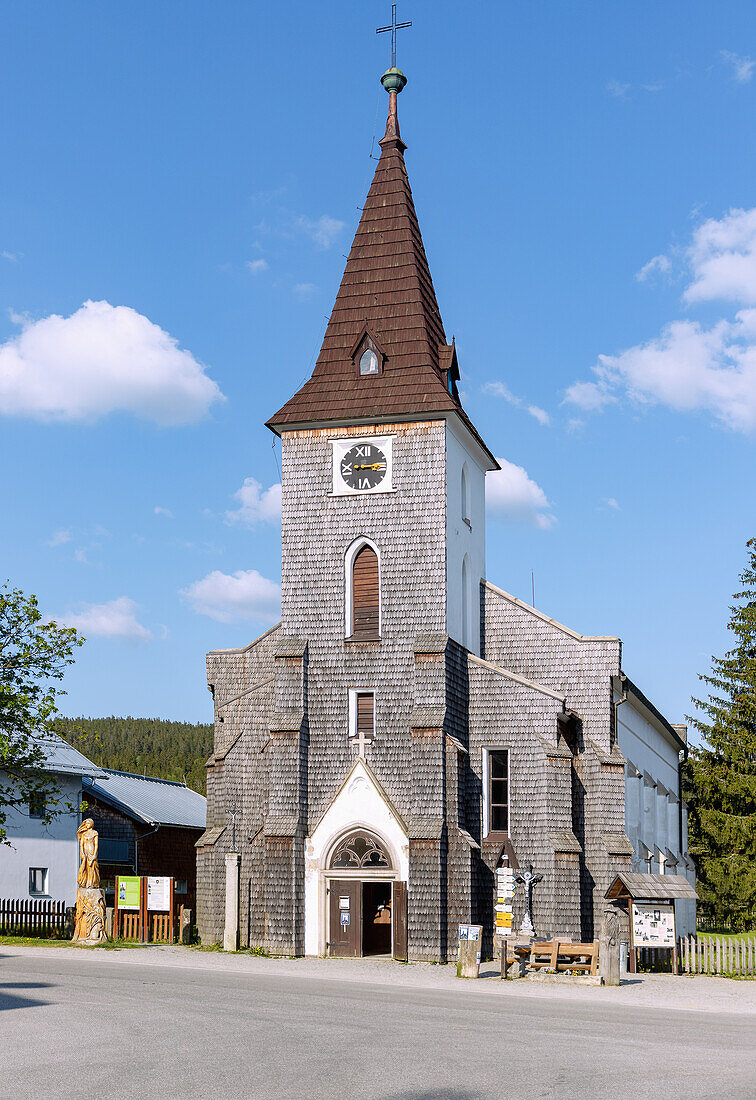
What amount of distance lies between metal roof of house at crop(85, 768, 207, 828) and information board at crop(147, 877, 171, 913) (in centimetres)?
1468

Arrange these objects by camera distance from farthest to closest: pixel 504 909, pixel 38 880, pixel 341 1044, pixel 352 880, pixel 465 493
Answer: pixel 38 880 → pixel 465 493 → pixel 352 880 → pixel 504 909 → pixel 341 1044

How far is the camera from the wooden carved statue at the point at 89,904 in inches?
1265

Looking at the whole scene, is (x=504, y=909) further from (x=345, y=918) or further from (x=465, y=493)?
(x=465, y=493)

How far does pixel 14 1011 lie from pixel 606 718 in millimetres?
19938

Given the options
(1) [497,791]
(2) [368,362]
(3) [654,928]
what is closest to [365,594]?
(1) [497,791]

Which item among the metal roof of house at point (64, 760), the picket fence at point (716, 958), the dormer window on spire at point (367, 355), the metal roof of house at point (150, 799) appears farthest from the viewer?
the metal roof of house at point (150, 799)

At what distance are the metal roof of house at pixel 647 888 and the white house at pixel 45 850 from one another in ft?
70.4

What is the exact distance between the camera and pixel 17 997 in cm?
1912

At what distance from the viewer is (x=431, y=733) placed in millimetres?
31344

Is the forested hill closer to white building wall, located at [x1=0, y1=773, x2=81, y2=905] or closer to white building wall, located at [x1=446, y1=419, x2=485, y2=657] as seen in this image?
white building wall, located at [x1=0, y1=773, x2=81, y2=905]

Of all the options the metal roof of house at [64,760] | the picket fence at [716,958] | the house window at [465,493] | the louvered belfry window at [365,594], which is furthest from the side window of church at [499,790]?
the metal roof of house at [64,760]

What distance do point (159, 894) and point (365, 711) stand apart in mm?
7281

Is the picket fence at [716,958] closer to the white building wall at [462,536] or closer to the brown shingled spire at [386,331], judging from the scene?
the white building wall at [462,536]

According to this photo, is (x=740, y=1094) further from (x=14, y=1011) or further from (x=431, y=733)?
(x=431, y=733)
